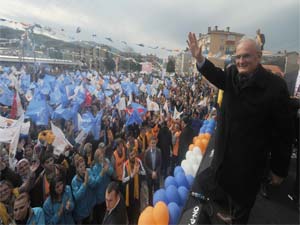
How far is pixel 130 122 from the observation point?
29.5 ft

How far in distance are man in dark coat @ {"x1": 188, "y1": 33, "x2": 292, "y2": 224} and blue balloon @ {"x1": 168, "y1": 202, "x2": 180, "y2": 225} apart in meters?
1.01

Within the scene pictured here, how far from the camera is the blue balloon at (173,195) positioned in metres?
3.52

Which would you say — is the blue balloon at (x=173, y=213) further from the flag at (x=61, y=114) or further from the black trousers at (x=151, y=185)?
the flag at (x=61, y=114)

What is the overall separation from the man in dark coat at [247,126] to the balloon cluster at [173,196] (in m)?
0.96

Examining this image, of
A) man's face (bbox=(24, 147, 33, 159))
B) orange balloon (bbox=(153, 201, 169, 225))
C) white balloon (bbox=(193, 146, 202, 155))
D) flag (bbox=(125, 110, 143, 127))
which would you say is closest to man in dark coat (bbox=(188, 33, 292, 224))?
orange balloon (bbox=(153, 201, 169, 225))

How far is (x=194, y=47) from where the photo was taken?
2.11m

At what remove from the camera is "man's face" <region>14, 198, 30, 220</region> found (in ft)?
11.8

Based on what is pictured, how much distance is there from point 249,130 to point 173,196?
1.93 metres

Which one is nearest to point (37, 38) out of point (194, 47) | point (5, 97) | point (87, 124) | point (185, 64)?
point (5, 97)

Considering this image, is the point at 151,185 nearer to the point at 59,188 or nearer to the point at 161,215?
the point at 59,188

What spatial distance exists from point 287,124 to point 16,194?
3.59 meters

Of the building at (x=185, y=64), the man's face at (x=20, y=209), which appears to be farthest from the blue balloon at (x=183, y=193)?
Result: the building at (x=185, y=64)

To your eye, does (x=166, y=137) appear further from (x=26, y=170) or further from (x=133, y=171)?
(x=26, y=170)

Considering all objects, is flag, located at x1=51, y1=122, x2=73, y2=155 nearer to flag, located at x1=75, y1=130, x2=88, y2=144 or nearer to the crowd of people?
the crowd of people
